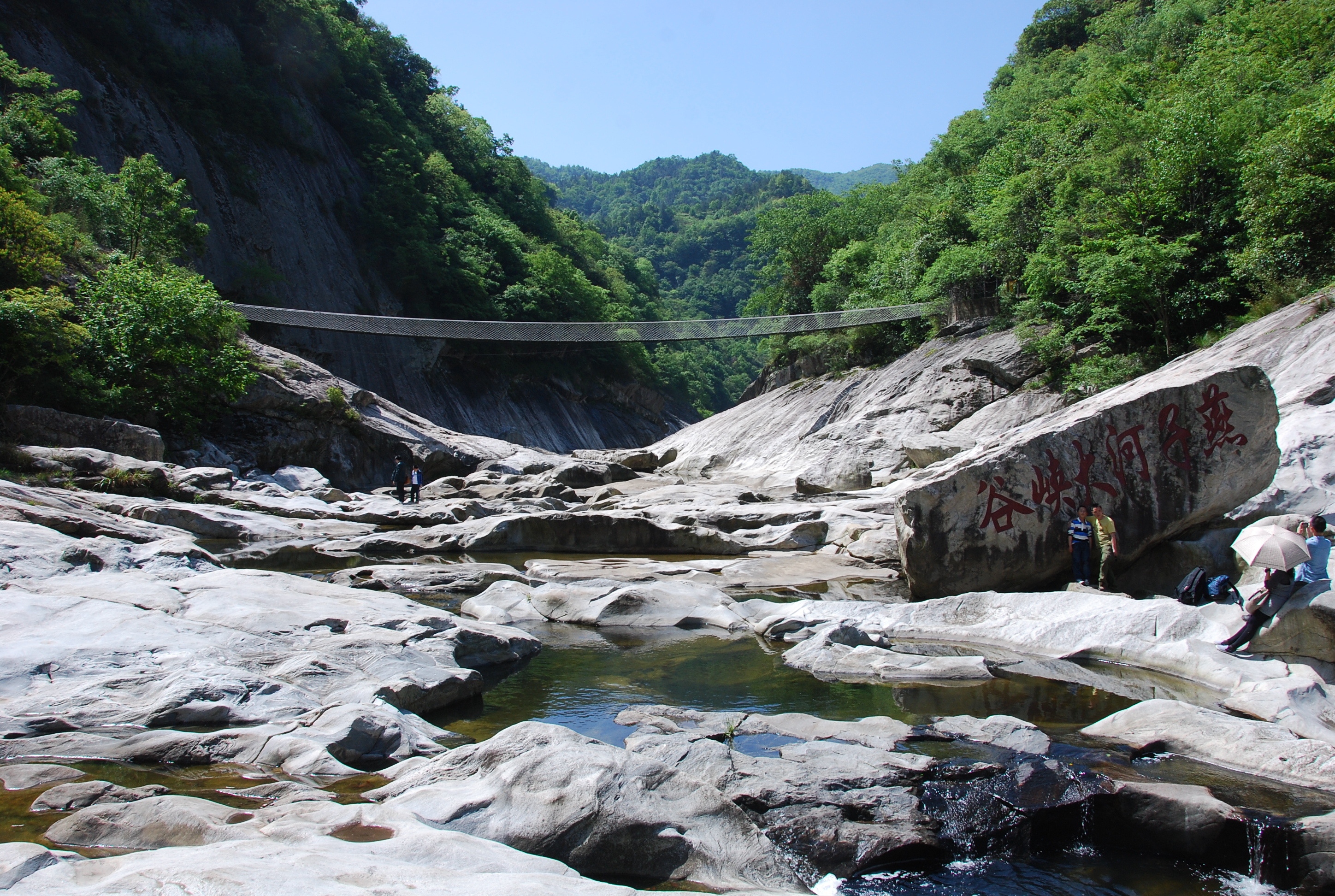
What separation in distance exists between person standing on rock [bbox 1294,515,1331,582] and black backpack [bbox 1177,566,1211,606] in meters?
0.78

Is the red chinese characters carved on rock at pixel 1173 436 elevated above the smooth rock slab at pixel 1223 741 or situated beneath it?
elevated above

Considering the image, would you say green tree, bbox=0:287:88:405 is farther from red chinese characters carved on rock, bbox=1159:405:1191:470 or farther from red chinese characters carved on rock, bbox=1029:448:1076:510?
red chinese characters carved on rock, bbox=1159:405:1191:470

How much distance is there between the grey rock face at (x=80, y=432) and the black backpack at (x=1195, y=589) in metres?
17.5

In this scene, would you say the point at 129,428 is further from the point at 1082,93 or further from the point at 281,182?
the point at 1082,93

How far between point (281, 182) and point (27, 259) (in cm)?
1941

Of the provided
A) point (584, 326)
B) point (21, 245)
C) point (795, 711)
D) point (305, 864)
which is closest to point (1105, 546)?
point (795, 711)

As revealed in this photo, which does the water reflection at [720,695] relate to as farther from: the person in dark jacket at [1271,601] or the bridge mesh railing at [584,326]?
the bridge mesh railing at [584,326]

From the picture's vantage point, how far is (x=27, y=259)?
1641 centimetres

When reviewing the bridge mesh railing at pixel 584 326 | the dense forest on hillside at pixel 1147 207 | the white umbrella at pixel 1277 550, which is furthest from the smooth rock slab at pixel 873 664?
the bridge mesh railing at pixel 584 326

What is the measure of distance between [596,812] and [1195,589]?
593cm

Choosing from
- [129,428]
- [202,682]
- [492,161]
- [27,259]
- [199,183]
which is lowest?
[202,682]

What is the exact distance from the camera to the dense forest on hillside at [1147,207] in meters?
13.2

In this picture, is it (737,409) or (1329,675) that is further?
(737,409)

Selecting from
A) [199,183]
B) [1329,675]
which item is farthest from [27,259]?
[1329,675]
